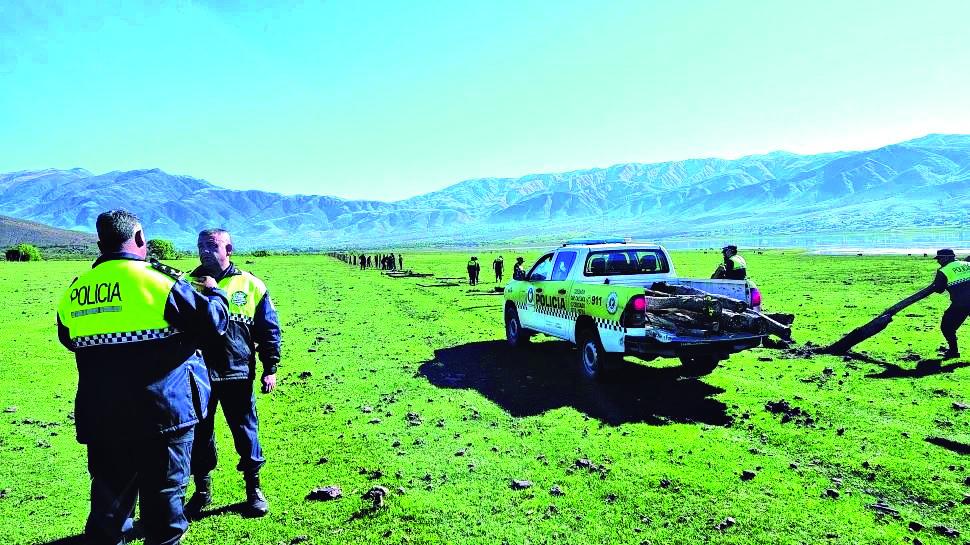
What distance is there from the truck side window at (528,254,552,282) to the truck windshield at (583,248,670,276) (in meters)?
1.19

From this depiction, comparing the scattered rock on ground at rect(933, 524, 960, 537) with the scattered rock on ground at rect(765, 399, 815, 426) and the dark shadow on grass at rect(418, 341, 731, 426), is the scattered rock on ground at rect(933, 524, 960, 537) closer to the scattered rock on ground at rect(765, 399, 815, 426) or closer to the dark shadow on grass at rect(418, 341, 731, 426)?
the scattered rock on ground at rect(765, 399, 815, 426)

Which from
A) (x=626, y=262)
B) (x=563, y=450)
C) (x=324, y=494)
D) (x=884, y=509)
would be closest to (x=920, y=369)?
(x=626, y=262)

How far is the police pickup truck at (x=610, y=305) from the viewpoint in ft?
29.1

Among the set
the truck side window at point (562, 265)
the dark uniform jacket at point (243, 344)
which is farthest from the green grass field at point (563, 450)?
the truck side window at point (562, 265)

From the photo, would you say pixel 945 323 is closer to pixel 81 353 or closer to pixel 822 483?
pixel 822 483

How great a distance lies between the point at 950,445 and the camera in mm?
6762

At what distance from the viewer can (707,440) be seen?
7.19 metres

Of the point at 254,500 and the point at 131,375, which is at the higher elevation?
the point at 131,375

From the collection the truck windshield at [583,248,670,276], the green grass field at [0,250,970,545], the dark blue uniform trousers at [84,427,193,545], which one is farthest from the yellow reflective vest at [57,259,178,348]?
the truck windshield at [583,248,670,276]

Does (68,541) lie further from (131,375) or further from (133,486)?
(131,375)

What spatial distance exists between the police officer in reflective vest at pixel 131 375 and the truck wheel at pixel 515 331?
396 inches

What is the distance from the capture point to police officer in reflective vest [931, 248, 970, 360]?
11.1m

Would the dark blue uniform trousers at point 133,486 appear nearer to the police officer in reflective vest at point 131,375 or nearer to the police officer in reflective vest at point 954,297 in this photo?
the police officer in reflective vest at point 131,375

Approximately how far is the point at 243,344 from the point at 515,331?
8.98 m
